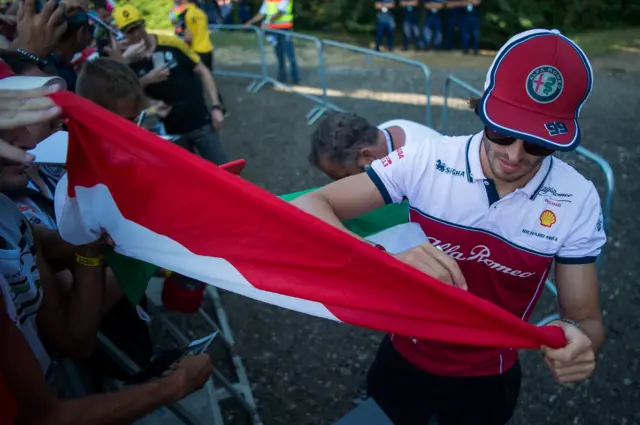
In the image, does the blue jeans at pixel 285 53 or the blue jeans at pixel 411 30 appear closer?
the blue jeans at pixel 285 53

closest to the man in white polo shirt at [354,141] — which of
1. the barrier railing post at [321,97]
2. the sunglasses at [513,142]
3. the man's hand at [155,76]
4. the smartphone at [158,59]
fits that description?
the sunglasses at [513,142]

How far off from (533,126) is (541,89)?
12 centimetres

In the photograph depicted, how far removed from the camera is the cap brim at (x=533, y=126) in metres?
1.82

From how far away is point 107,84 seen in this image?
3455 millimetres

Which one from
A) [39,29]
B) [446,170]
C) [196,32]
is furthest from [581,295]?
[196,32]

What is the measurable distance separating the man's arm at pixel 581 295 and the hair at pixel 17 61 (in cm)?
235

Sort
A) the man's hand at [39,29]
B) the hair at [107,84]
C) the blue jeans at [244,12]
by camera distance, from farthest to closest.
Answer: the blue jeans at [244,12] < the hair at [107,84] < the man's hand at [39,29]

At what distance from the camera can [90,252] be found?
2.16 meters

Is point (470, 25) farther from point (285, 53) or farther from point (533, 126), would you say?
point (533, 126)

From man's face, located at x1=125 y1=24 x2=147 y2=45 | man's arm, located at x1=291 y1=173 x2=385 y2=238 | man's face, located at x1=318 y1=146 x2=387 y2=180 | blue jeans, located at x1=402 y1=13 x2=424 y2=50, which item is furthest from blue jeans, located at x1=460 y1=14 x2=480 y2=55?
man's arm, located at x1=291 y1=173 x2=385 y2=238

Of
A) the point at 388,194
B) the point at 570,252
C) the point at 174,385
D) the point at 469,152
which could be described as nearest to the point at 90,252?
the point at 174,385

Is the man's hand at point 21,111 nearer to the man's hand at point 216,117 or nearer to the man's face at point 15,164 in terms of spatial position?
the man's face at point 15,164

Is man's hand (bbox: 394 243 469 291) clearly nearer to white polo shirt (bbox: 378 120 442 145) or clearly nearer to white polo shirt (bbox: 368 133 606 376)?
white polo shirt (bbox: 368 133 606 376)

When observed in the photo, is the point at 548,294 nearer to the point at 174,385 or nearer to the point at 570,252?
the point at 570,252
